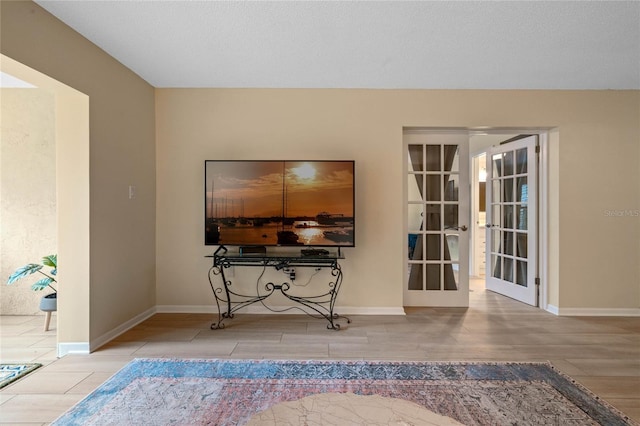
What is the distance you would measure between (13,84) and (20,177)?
962 millimetres

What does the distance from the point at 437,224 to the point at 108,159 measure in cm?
344

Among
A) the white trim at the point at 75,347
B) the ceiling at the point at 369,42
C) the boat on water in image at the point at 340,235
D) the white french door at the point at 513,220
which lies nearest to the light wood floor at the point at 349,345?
the white trim at the point at 75,347

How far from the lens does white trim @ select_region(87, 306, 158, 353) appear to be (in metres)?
2.59

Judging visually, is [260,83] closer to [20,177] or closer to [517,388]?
[20,177]

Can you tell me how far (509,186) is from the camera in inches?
162

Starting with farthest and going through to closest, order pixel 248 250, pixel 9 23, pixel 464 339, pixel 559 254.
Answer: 1. pixel 559 254
2. pixel 248 250
3. pixel 464 339
4. pixel 9 23

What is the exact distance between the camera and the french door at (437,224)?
366 centimetres

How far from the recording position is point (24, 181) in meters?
3.34

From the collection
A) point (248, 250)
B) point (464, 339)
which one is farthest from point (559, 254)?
point (248, 250)

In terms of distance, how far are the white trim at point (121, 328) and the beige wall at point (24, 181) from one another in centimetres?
125

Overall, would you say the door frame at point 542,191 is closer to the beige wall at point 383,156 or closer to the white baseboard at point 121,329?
the beige wall at point 383,156

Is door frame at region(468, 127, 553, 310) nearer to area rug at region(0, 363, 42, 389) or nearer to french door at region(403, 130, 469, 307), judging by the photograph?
french door at region(403, 130, 469, 307)

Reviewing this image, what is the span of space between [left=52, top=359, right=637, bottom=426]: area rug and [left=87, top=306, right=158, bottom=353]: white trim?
548 millimetres

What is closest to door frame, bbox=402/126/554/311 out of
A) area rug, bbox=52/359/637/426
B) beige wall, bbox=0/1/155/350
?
area rug, bbox=52/359/637/426
